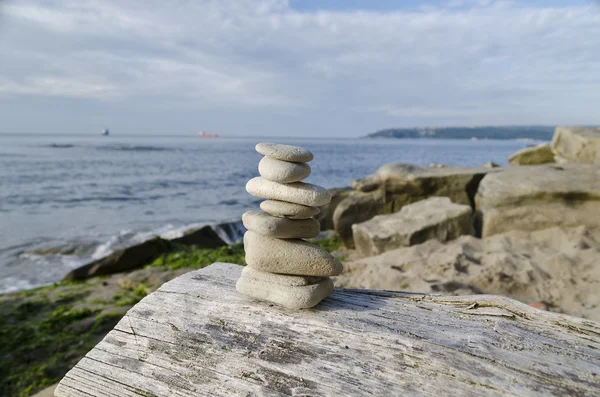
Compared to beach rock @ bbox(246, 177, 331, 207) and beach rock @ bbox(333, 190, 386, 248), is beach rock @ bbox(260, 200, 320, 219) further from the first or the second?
beach rock @ bbox(333, 190, 386, 248)

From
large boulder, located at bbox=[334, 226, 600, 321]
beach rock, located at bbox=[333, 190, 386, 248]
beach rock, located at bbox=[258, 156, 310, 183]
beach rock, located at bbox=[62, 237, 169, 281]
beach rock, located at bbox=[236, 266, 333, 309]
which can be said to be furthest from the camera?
beach rock, located at bbox=[333, 190, 386, 248]

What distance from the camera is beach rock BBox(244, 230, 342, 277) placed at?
8.21ft

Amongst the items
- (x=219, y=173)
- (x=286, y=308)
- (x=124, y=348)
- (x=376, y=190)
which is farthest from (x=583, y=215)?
(x=219, y=173)

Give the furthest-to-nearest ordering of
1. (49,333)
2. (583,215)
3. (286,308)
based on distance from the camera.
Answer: (583,215), (49,333), (286,308)

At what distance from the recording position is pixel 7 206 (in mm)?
15359

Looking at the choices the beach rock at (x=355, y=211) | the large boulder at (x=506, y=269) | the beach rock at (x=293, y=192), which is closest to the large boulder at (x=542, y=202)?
the large boulder at (x=506, y=269)

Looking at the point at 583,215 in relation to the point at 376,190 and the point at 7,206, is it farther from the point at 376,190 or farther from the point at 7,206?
the point at 7,206

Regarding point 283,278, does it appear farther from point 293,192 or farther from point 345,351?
point 345,351

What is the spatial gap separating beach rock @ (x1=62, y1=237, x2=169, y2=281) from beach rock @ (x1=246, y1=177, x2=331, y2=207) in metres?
6.87

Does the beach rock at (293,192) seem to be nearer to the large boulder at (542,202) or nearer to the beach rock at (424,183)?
the large boulder at (542,202)

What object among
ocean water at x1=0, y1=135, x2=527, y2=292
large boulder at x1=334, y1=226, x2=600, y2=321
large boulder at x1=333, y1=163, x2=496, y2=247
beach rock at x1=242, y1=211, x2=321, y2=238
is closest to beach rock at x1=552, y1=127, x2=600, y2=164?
large boulder at x1=333, y1=163, x2=496, y2=247

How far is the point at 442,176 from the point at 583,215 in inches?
126

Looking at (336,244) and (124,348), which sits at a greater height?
(124,348)

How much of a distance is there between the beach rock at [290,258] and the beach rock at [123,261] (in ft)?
22.5
